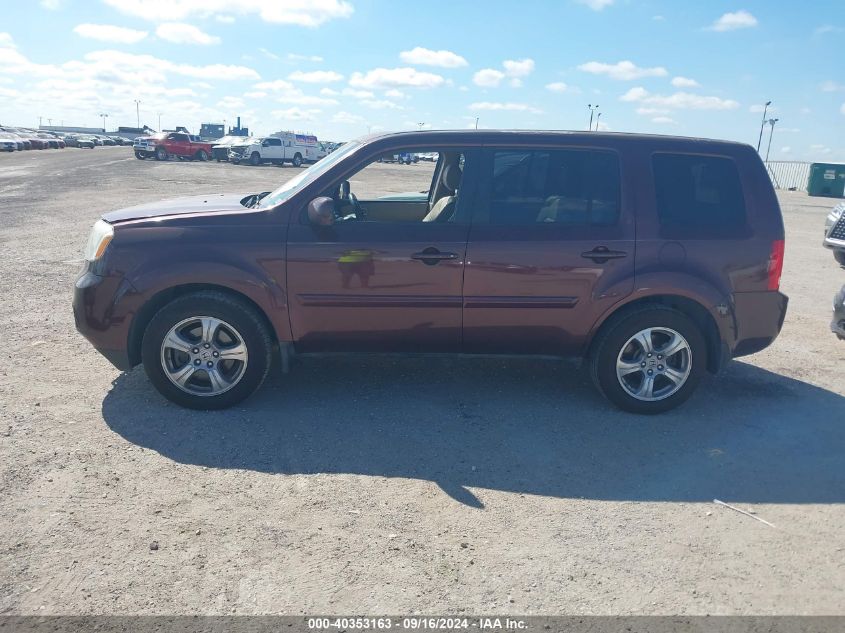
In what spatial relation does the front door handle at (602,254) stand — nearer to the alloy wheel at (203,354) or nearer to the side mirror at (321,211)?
the side mirror at (321,211)

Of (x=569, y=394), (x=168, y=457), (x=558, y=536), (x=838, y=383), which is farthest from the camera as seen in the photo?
(x=838, y=383)

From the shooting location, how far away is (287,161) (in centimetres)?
4384

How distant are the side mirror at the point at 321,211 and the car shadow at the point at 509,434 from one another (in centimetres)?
133

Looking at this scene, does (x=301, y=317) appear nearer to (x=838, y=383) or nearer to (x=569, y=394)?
(x=569, y=394)

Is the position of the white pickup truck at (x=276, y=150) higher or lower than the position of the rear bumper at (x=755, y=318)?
higher

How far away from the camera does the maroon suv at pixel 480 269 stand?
4.52 m

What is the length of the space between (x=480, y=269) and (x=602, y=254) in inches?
33.8

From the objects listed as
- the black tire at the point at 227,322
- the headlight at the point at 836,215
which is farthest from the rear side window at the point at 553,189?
the headlight at the point at 836,215

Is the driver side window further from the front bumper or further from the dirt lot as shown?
the front bumper

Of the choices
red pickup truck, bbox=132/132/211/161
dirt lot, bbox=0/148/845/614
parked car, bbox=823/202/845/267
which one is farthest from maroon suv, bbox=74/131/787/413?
red pickup truck, bbox=132/132/211/161

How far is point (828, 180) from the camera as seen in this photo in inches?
1330

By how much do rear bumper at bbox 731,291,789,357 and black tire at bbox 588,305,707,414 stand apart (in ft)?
0.92

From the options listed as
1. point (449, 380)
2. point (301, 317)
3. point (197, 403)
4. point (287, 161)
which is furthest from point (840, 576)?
point (287, 161)

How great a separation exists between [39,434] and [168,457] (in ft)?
2.95
